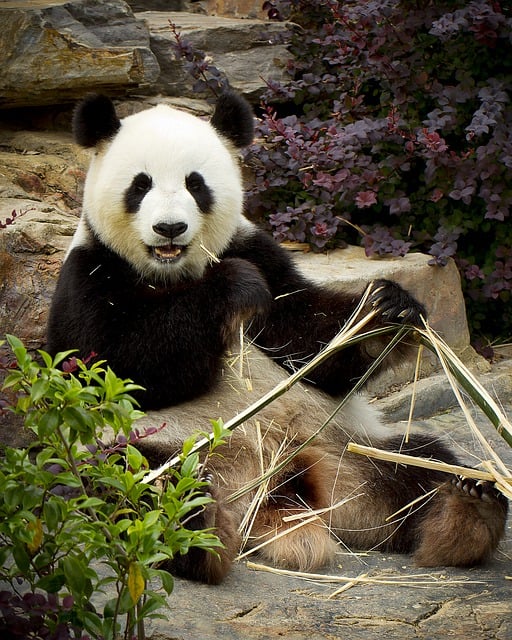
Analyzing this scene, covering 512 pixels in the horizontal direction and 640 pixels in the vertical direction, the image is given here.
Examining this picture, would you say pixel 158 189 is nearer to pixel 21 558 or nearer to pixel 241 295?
pixel 241 295

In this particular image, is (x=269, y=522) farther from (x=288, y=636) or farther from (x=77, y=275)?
(x=77, y=275)

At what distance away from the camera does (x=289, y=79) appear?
6738mm

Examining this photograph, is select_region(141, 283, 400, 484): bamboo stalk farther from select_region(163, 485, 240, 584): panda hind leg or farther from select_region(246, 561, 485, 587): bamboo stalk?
select_region(246, 561, 485, 587): bamboo stalk

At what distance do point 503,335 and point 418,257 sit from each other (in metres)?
1.04

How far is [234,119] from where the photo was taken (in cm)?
420

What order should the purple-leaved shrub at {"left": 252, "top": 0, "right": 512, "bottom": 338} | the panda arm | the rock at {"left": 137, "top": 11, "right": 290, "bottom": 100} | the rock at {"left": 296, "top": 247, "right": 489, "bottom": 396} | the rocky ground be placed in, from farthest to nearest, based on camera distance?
the rock at {"left": 137, "top": 11, "right": 290, "bottom": 100}, the purple-leaved shrub at {"left": 252, "top": 0, "right": 512, "bottom": 338}, the rock at {"left": 296, "top": 247, "right": 489, "bottom": 396}, the panda arm, the rocky ground

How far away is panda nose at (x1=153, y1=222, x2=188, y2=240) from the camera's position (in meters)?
3.68

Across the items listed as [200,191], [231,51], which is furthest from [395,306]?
[231,51]

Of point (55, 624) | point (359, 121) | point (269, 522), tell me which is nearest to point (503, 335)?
point (359, 121)

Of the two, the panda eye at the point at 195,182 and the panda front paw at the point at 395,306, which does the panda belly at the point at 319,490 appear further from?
the panda eye at the point at 195,182

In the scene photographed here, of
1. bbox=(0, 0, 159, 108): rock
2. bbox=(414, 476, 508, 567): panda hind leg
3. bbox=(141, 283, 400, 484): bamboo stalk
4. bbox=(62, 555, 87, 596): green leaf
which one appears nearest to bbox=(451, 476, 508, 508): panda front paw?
bbox=(414, 476, 508, 567): panda hind leg

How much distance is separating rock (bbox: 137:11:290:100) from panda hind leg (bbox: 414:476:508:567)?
12.5 ft

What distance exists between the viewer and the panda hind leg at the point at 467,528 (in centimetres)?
348

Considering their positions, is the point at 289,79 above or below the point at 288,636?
above
